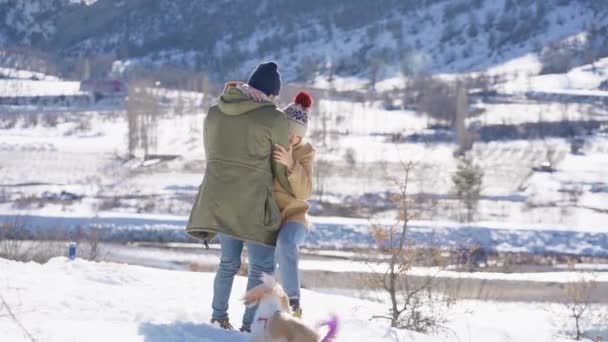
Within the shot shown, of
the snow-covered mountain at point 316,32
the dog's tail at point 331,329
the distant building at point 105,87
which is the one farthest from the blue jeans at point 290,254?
the snow-covered mountain at point 316,32

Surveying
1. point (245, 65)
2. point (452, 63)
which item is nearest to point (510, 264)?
point (452, 63)

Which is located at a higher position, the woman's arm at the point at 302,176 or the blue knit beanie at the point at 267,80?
the blue knit beanie at the point at 267,80

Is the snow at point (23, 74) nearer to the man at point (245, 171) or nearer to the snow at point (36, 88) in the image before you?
the snow at point (36, 88)

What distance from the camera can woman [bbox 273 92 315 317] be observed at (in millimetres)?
3441

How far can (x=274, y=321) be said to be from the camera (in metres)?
2.76

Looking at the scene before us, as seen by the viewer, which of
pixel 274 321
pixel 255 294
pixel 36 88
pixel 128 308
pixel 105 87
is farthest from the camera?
pixel 105 87

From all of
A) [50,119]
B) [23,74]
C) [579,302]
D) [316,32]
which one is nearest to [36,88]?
[23,74]

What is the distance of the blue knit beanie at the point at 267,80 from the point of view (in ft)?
11.2

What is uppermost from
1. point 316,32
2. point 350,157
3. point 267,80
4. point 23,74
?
point 316,32

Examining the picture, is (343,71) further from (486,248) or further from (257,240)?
(257,240)

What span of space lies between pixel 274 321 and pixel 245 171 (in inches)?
31.5

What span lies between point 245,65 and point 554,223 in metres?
55.3

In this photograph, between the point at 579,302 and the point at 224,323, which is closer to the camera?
the point at 224,323

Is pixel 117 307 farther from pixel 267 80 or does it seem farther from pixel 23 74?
pixel 23 74
